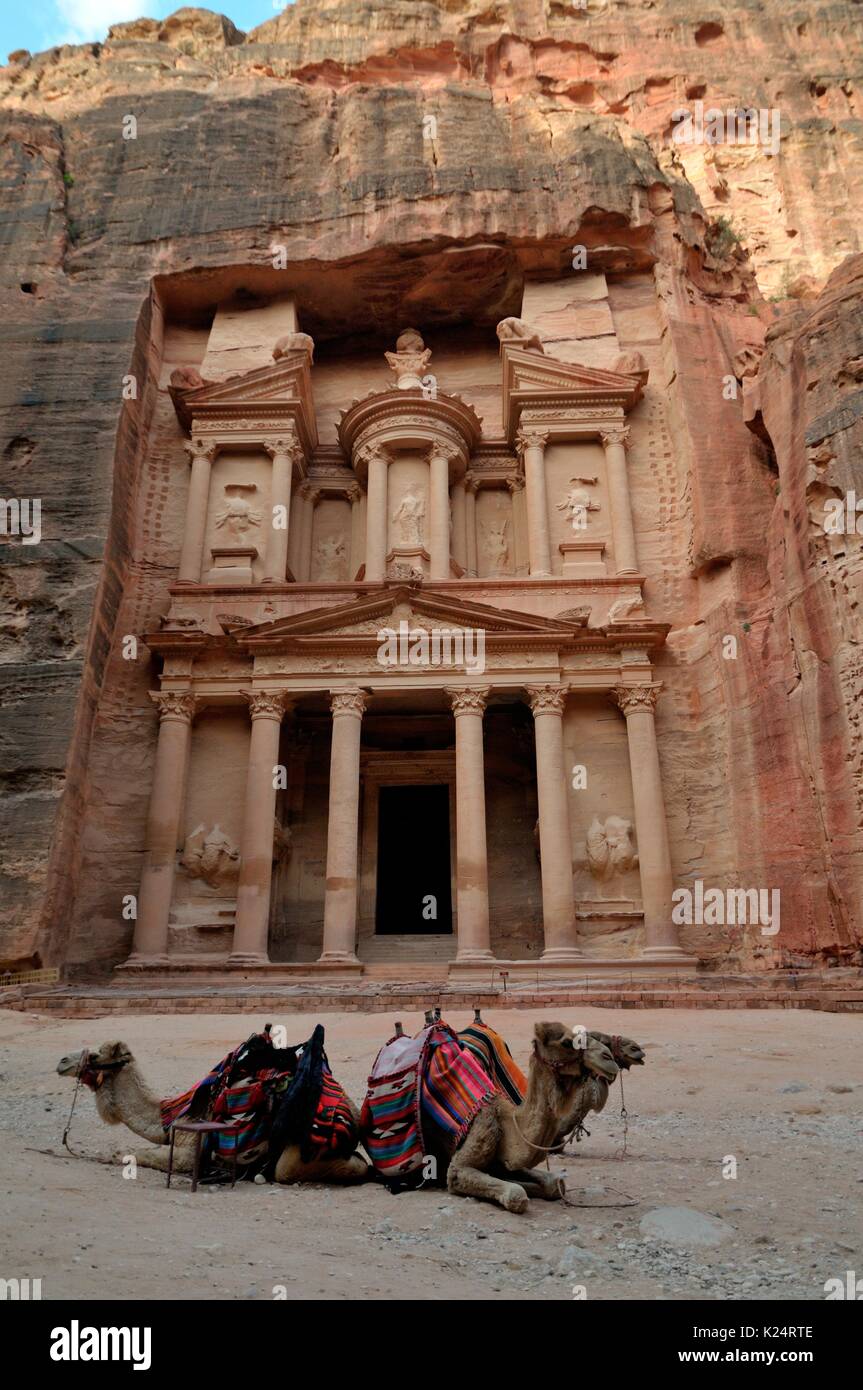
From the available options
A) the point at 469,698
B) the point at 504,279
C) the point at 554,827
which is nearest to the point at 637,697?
the point at 554,827

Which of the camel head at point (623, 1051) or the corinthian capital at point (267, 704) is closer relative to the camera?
the camel head at point (623, 1051)

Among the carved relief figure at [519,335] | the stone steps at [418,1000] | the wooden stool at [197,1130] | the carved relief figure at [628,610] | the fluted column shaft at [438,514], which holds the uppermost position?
the carved relief figure at [519,335]

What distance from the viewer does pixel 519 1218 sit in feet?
15.6

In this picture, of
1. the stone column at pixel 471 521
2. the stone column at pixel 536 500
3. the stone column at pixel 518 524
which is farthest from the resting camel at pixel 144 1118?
the stone column at pixel 518 524

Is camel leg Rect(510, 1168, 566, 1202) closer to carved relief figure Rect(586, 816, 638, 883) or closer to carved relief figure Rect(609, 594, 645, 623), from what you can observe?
carved relief figure Rect(586, 816, 638, 883)

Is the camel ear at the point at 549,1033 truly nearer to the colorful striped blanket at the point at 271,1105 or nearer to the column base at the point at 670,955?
the colorful striped blanket at the point at 271,1105

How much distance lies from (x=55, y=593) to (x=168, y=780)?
189 inches

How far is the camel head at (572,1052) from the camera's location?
481 centimetres

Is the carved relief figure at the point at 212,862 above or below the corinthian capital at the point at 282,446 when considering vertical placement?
below

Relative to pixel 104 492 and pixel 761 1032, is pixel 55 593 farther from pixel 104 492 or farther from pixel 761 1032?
pixel 761 1032

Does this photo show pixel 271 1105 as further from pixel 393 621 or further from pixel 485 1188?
pixel 393 621

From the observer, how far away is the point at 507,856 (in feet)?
73.9

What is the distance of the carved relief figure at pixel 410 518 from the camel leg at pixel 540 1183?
20308 millimetres

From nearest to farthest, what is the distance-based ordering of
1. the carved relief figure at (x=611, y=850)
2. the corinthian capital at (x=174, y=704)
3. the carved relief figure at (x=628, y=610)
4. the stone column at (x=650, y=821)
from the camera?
the stone column at (x=650, y=821)
the carved relief figure at (x=611, y=850)
the corinthian capital at (x=174, y=704)
the carved relief figure at (x=628, y=610)
